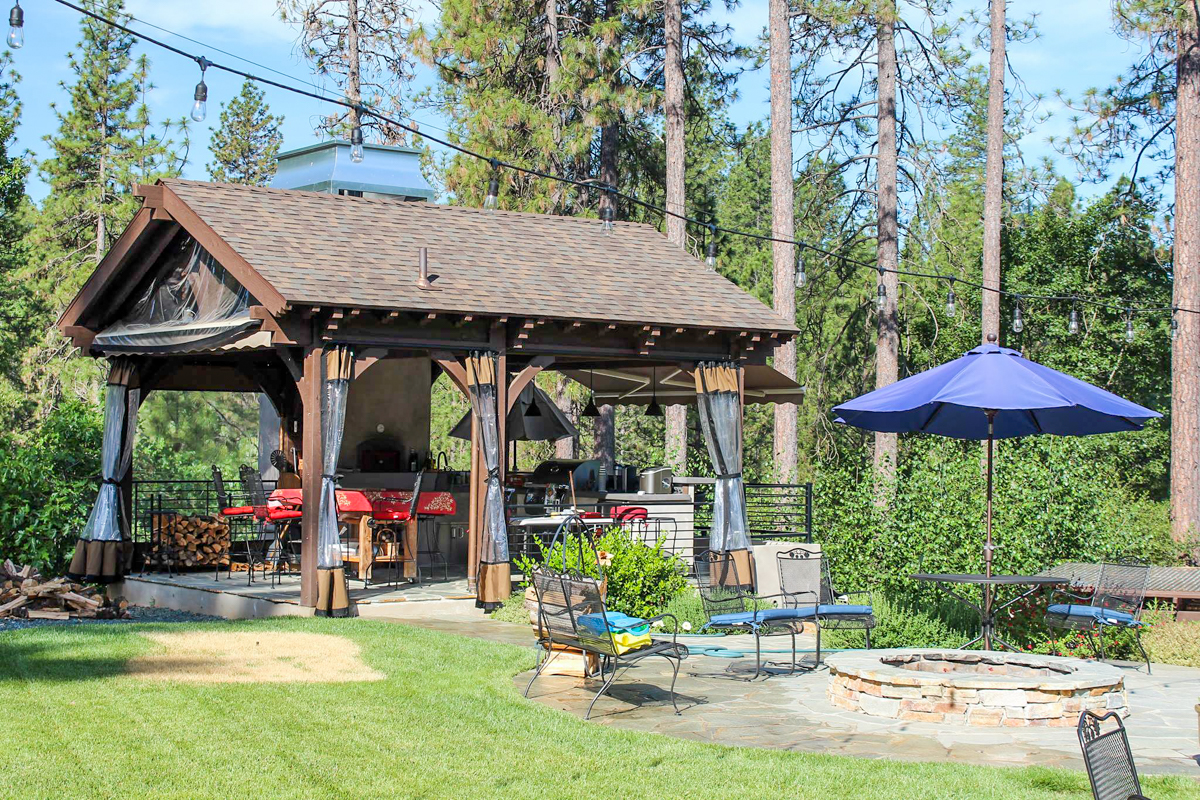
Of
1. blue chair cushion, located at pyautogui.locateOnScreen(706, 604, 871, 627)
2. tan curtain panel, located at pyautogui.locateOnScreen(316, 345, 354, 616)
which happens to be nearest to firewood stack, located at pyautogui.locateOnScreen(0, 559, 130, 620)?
tan curtain panel, located at pyautogui.locateOnScreen(316, 345, 354, 616)

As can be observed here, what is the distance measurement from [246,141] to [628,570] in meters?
30.0

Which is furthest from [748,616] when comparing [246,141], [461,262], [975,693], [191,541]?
[246,141]

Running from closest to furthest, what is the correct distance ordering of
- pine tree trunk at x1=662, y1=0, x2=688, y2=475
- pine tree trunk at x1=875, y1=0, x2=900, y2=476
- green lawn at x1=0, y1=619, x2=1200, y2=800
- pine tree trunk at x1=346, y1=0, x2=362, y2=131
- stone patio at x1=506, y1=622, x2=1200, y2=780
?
1. green lawn at x1=0, y1=619, x2=1200, y2=800
2. stone patio at x1=506, y1=622, x2=1200, y2=780
3. pine tree trunk at x1=662, y1=0, x2=688, y2=475
4. pine tree trunk at x1=875, y1=0, x2=900, y2=476
5. pine tree trunk at x1=346, y1=0, x2=362, y2=131

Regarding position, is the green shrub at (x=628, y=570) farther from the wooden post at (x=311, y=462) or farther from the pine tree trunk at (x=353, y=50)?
the pine tree trunk at (x=353, y=50)

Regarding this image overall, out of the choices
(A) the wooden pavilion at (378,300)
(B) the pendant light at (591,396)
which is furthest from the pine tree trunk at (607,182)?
(A) the wooden pavilion at (378,300)

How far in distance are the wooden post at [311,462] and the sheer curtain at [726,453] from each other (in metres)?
4.66

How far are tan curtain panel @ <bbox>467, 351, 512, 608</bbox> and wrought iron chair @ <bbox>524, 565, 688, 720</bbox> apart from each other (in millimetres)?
4309

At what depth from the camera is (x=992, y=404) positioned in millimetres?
9930

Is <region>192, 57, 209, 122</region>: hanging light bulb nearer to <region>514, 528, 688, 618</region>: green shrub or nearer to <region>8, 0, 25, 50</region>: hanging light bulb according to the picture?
<region>8, 0, 25, 50</region>: hanging light bulb

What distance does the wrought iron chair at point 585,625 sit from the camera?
336 inches

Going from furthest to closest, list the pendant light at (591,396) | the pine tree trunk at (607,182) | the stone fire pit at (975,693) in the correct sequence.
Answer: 1. the pine tree trunk at (607,182)
2. the pendant light at (591,396)
3. the stone fire pit at (975,693)

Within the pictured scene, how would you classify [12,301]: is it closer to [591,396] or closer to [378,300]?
[591,396]

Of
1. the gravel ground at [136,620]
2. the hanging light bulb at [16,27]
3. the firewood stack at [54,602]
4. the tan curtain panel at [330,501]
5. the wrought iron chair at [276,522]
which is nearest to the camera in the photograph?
the hanging light bulb at [16,27]

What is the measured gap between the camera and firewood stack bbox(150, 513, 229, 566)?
16.4 m
